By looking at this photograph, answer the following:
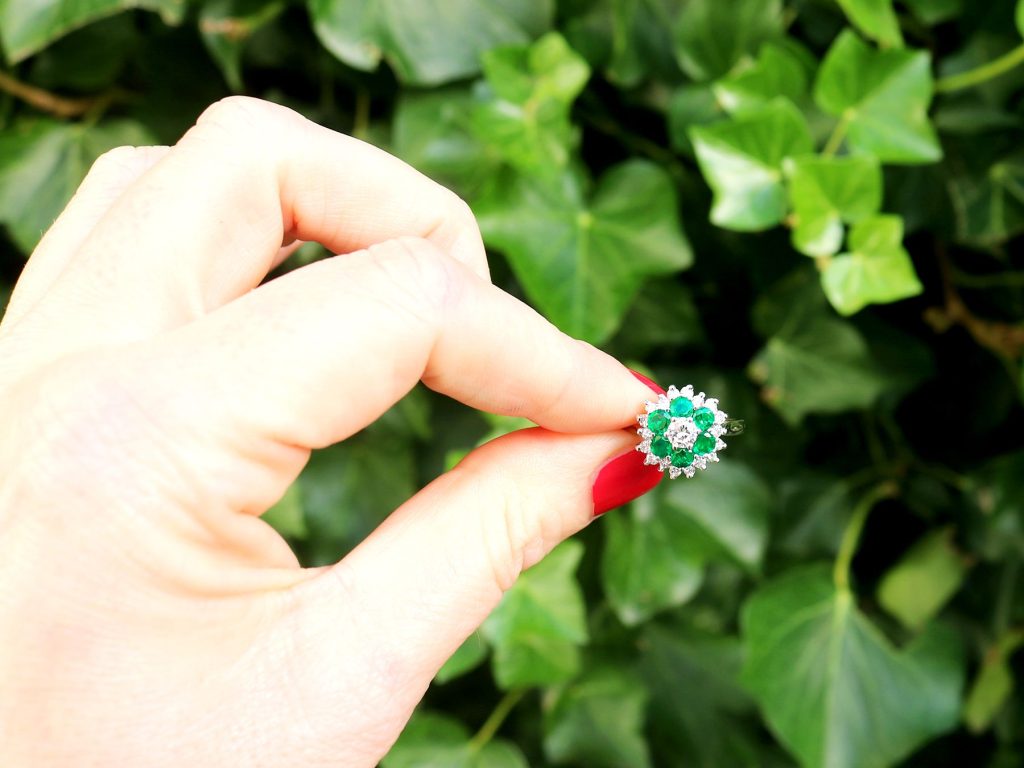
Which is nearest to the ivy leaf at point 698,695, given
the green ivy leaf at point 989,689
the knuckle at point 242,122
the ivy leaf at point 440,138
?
the green ivy leaf at point 989,689

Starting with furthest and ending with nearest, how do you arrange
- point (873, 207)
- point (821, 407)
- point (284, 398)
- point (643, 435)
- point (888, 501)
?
point (888, 501), point (821, 407), point (873, 207), point (643, 435), point (284, 398)

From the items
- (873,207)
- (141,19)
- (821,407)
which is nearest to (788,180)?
(873,207)

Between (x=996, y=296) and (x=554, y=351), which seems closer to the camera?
(x=554, y=351)

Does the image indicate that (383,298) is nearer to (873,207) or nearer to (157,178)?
(157,178)

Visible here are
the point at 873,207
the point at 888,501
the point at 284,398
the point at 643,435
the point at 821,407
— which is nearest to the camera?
the point at 284,398

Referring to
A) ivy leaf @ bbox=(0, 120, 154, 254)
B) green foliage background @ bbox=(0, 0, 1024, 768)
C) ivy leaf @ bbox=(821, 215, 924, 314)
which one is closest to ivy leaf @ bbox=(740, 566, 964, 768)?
green foliage background @ bbox=(0, 0, 1024, 768)

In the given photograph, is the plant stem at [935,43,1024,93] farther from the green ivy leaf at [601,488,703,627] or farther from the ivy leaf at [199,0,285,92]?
the ivy leaf at [199,0,285,92]
